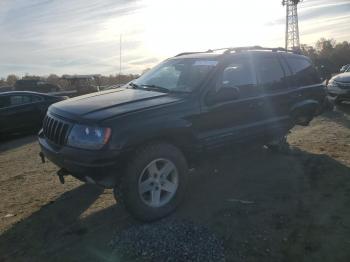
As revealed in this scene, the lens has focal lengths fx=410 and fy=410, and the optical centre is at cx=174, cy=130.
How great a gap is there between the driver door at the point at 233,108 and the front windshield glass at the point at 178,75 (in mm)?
233

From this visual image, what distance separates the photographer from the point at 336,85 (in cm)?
1293

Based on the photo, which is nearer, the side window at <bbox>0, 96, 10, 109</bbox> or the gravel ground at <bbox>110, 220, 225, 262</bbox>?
the gravel ground at <bbox>110, 220, 225, 262</bbox>

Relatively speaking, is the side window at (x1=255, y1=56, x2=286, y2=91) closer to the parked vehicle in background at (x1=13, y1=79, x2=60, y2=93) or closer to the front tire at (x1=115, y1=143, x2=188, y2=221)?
the front tire at (x1=115, y1=143, x2=188, y2=221)

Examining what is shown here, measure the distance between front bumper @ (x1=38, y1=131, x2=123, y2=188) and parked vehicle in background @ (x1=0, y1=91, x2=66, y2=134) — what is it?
23.8 feet

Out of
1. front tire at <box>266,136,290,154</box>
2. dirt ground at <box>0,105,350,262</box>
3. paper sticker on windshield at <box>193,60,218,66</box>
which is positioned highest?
paper sticker on windshield at <box>193,60,218,66</box>

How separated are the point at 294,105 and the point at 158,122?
304 cm

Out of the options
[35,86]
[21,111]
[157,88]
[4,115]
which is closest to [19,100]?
[21,111]

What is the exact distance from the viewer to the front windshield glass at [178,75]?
18.1ft

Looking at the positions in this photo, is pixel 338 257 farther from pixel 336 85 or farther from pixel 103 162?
pixel 336 85

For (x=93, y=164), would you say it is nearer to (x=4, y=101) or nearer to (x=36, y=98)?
(x=4, y=101)

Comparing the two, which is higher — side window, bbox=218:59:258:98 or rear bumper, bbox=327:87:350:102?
side window, bbox=218:59:258:98

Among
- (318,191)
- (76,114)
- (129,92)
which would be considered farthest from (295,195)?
(76,114)

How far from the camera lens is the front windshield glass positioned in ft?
18.1

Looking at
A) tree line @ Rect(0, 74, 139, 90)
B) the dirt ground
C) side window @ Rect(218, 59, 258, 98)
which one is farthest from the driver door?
tree line @ Rect(0, 74, 139, 90)
